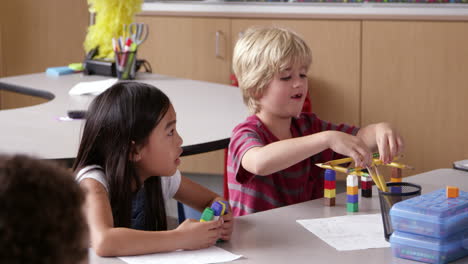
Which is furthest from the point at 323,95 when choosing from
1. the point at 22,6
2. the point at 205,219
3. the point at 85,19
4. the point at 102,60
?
the point at 205,219

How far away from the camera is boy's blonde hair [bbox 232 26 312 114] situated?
78.2 inches

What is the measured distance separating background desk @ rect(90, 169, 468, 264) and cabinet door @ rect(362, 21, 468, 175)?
7.54 feet

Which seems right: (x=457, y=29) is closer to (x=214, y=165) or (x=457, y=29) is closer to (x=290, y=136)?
(x=214, y=165)

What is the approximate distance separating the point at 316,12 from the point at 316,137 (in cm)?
248

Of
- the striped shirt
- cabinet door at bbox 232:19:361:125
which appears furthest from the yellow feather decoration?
the striped shirt

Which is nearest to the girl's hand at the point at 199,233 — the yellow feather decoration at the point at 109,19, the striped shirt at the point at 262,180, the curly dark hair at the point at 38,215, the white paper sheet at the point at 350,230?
the white paper sheet at the point at 350,230

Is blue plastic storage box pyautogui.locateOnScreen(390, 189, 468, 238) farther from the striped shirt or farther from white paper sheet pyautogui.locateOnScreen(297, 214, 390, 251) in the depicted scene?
the striped shirt

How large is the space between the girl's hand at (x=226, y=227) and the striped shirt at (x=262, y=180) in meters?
0.36

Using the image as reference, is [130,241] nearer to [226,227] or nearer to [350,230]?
[226,227]

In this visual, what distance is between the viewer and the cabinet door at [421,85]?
12.8 feet

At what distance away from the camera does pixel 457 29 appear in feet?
12.6

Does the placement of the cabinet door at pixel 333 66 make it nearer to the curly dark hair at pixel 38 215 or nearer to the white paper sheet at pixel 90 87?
the white paper sheet at pixel 90 87

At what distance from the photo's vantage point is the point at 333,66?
162 inches

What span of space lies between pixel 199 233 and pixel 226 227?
89 millimetres
